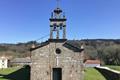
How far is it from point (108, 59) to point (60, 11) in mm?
56239

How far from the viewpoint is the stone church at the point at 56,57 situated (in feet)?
89.8

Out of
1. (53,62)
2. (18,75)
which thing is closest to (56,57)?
(53,62)

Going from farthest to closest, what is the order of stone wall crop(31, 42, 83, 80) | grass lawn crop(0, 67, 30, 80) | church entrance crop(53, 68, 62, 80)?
grass lawn crop(0, 67, 30, 80)
church entrance crop(53, 68, 62, 80)
stone wall crop(31, 42, 83, 80)

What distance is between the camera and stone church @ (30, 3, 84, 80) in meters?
27.4

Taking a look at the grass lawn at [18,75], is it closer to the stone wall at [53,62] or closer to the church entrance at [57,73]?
the stone wall at [53,62]

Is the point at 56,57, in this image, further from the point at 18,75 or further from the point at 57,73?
the point at 18,75

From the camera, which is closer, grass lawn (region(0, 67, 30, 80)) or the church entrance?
the church entrance

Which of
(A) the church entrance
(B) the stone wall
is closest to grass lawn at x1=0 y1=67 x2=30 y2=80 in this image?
(B) the stone wall

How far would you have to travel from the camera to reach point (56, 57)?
2772cm

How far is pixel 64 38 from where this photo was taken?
27516mm

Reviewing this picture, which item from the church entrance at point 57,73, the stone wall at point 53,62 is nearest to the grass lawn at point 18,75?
the stone wall at point 53,62

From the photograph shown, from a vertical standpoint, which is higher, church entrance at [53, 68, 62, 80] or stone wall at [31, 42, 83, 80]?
stone wall at [31, 42, 83, 80]

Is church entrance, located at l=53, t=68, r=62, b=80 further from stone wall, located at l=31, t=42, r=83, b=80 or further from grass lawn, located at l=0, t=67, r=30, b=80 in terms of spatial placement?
grass lawn, located at l=0, t=67, r=30, b=80

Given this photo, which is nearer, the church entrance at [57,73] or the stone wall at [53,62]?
the stone wall at [53,62]
